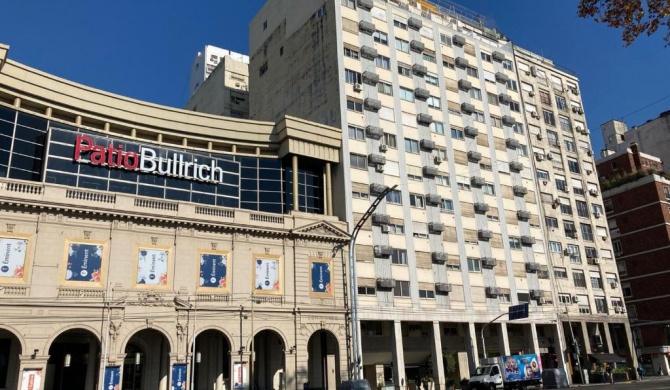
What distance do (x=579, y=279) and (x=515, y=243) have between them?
1230 centimetres

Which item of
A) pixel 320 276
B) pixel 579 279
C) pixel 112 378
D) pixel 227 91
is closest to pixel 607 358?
pixel 579 279

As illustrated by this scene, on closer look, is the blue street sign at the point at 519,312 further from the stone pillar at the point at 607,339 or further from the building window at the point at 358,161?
the stone pillar at the point at 607,339

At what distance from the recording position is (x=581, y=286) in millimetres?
67438

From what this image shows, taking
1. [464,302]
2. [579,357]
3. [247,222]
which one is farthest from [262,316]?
[579,357]

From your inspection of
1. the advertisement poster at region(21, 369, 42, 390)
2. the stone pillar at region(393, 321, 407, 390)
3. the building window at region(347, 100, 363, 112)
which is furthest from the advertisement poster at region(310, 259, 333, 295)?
the advertisement poster at region(21, 369, 42, 390)

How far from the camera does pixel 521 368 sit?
157 feet

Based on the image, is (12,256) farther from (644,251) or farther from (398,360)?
(644,251)

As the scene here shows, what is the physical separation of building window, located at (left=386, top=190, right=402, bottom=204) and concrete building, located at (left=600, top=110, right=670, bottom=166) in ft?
184

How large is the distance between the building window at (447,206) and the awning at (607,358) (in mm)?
24831

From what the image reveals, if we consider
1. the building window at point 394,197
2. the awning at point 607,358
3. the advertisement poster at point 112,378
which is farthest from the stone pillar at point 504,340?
the advertisement poster at point 112,378

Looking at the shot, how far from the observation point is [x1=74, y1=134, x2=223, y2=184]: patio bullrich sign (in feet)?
136

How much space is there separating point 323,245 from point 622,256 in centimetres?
5586

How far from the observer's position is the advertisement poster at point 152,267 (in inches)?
Result: 1508

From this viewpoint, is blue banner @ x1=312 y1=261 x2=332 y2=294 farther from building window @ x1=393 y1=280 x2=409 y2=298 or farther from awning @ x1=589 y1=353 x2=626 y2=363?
awning @ x1=589 y1=353 x2=626 y2=363
